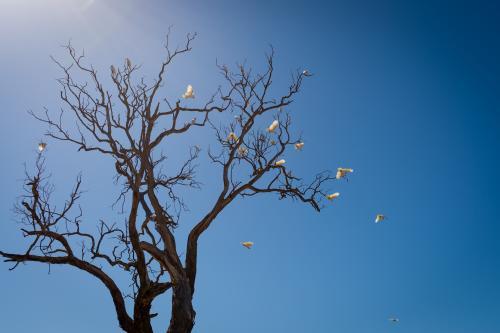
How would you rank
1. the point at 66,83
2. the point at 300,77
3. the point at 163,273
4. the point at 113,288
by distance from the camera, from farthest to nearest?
1. the point at 300,77
2. the point at 66,83
3. the point at 163,273
4. the point at 113,288

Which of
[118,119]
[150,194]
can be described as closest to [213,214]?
[150,194]

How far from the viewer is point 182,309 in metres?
7.26

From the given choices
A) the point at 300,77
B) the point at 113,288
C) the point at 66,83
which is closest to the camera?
the point at 113,288

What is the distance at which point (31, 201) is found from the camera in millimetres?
7691

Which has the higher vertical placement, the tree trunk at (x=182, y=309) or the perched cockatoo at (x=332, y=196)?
the perched cockatoo at (x=332, y=196)

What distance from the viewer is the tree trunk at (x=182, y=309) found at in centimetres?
706

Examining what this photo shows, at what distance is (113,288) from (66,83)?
431 centimetres

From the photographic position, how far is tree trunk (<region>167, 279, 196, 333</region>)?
706cm

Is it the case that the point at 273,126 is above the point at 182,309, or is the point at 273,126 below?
above

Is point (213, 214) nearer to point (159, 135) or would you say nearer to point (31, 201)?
point (159, 135)

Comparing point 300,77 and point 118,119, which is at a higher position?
point 300,77

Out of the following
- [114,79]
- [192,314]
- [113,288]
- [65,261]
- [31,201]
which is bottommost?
[192,314]

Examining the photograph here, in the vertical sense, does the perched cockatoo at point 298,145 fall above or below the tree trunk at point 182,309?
above

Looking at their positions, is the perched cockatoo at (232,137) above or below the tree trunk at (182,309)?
above
